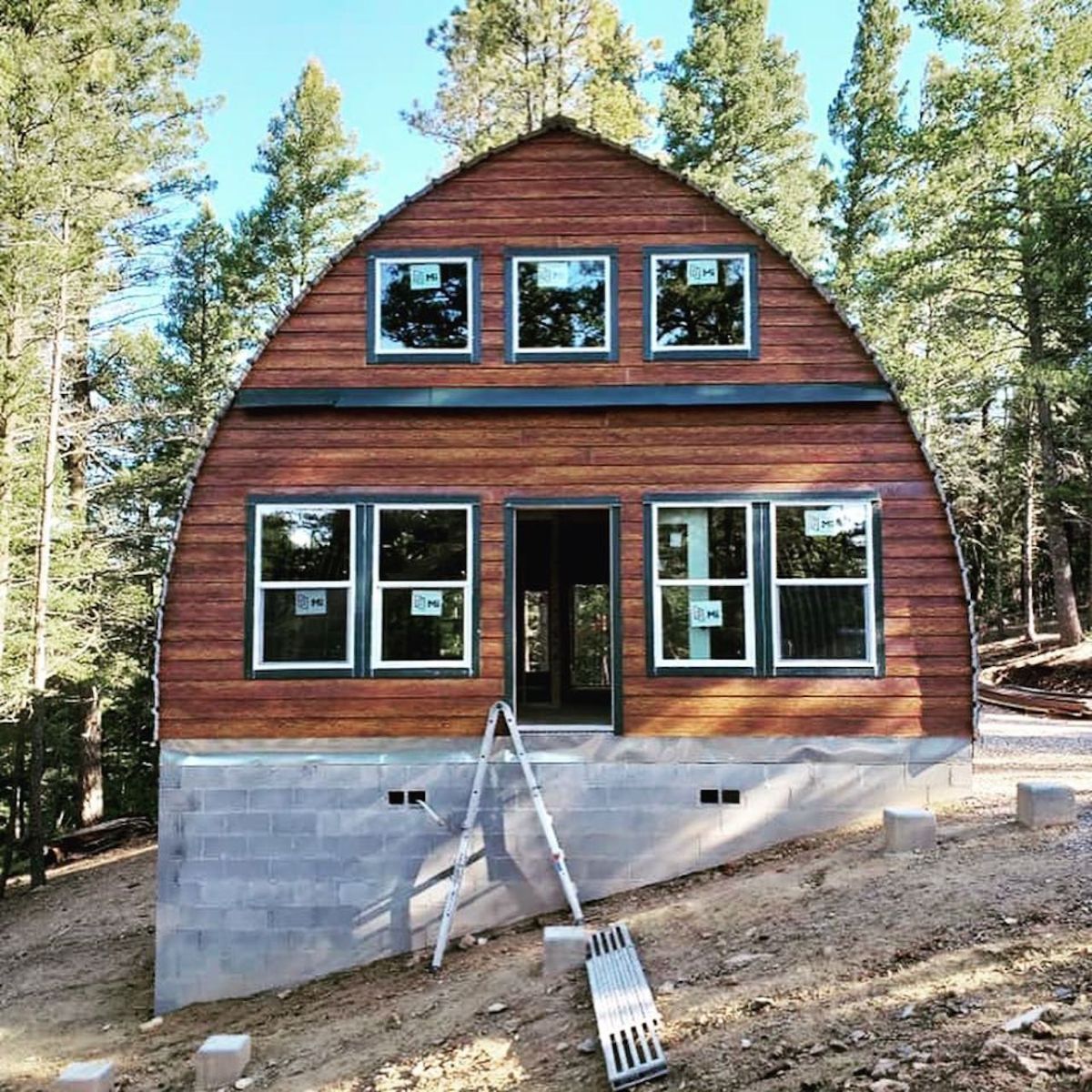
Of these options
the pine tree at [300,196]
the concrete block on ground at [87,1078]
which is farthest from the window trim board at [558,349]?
the pine tree at [300,196]

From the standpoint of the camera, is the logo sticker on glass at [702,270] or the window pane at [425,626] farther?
the logo sticker on glass at [702,270]

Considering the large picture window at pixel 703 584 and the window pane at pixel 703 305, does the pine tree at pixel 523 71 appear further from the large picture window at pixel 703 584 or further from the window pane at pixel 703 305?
the large picture window at pixel 703 584

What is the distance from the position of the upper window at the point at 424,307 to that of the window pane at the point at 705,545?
8.73 feet

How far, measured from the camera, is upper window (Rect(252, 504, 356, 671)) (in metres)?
8.38

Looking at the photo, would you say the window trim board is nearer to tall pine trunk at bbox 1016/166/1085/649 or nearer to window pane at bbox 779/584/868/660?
window pane at bbox 779/584/868/660

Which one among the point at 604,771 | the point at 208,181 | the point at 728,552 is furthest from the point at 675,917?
the point at 208,181

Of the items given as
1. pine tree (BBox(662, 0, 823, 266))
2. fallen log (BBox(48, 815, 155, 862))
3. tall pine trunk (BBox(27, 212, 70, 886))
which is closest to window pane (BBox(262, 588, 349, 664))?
tall pine trunk (BBox(27, 212, 70, 886))

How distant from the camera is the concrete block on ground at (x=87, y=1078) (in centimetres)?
612

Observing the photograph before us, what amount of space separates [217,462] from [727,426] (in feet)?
16.4

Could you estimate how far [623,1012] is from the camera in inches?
208

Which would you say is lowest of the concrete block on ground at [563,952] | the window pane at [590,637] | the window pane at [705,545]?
the concrete block on ground at [563,952]

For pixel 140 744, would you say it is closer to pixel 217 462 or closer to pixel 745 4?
pixel 217 462

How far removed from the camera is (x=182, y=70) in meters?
17.0

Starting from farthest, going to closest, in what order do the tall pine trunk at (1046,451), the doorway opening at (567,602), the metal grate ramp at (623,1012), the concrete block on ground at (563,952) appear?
the tall pine trunk at (1046,451) → the doorway opening at (567,602) → the concrete block on ground at (563,952) → the metal grate ramp at (623,1012)
